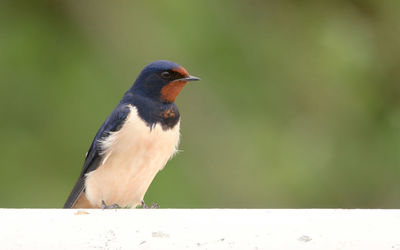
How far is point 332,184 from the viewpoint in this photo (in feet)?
12.4

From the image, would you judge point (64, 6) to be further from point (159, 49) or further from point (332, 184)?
point (332, 184)

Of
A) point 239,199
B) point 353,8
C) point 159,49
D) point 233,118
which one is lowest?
point 239,199

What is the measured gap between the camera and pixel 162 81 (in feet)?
7.54

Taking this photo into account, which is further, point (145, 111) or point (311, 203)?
point (311, 203)

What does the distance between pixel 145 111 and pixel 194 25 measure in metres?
1.41
